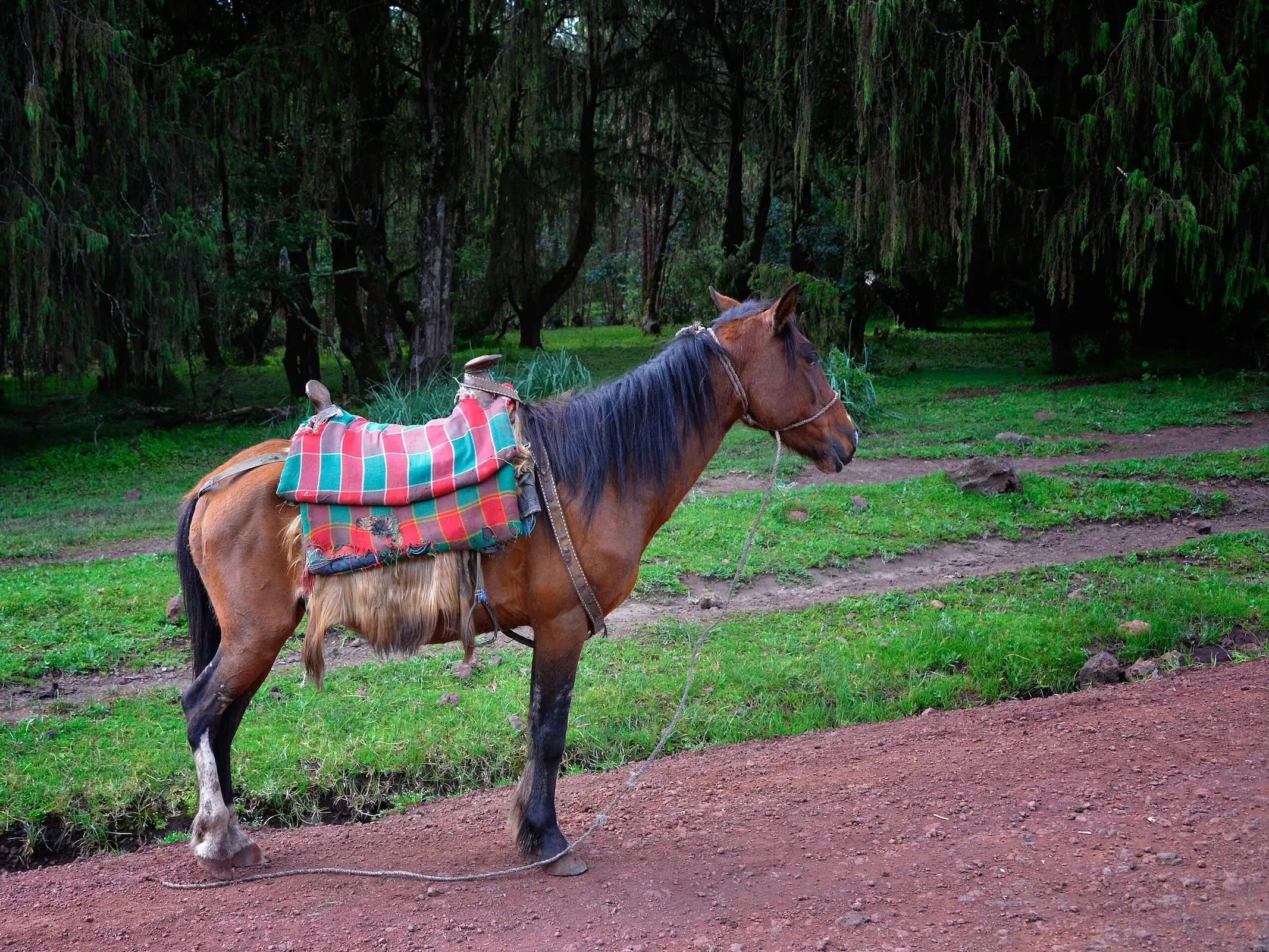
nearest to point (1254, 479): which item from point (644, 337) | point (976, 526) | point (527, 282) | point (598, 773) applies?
point (976, 526)

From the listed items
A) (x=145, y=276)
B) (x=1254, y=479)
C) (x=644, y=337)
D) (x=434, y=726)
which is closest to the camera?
(x=434, y=726)

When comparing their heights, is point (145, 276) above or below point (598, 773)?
above

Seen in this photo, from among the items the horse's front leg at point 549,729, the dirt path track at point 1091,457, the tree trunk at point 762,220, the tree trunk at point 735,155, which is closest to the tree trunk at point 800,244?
the tree trunk at point 762,220

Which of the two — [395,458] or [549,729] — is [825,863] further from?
[395,458]

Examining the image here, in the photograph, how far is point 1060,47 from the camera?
13.3 m

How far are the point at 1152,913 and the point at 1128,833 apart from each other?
1.91ft

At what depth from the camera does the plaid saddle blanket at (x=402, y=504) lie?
136 inches

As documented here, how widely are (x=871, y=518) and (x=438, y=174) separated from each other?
8.19 m

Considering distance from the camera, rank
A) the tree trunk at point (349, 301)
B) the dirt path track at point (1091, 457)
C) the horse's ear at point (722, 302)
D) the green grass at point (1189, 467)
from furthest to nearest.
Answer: the tree trunk at point (349, 301)
the dirt path track at point (1091, 457)
the green grass at point (1189, 467)
the horse's ear at point (722, 302)

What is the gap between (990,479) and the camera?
902 centimetres

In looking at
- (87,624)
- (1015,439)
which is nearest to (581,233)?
(1015,439)

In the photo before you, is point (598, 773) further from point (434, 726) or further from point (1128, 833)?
point (1128, 833)

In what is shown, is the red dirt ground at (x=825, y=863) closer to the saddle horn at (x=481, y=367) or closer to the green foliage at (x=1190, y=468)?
the saddle horn at (x=481, y=367)

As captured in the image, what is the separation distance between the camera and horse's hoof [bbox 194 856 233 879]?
3.57 meters
